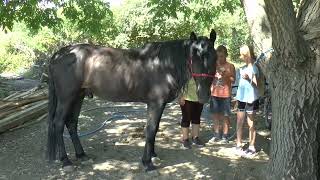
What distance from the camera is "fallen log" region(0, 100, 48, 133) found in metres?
7.37

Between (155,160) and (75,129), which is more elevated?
(75,129)

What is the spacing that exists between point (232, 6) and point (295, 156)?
5.45 m

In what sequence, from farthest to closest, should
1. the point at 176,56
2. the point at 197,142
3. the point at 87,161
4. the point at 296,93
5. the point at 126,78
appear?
the point at 197,142, the point at 87,161, the point at 126,78, the point at 176,56, the point at 296,93

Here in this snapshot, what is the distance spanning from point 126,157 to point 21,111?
287 cm

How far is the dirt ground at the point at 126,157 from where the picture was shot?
217 inches

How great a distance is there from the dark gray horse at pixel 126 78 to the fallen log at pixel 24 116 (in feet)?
5.90

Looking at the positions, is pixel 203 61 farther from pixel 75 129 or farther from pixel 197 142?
pixel 75 129

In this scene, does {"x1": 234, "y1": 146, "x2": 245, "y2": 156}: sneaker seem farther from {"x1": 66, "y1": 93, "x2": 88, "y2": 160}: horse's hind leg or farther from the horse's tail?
the horse's tail

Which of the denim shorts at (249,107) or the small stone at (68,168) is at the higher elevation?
the denim shorts at (249,107)

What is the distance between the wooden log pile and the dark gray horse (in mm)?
1890

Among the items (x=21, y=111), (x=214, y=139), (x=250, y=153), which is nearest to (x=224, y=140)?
(x=214, y=139)

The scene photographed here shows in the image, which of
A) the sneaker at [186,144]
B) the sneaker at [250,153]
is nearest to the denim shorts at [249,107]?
the sneaker at [250,153]

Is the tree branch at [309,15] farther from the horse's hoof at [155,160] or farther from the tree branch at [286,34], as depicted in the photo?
the horse's hoof at [155,160]

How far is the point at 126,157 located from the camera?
20.1 feet
